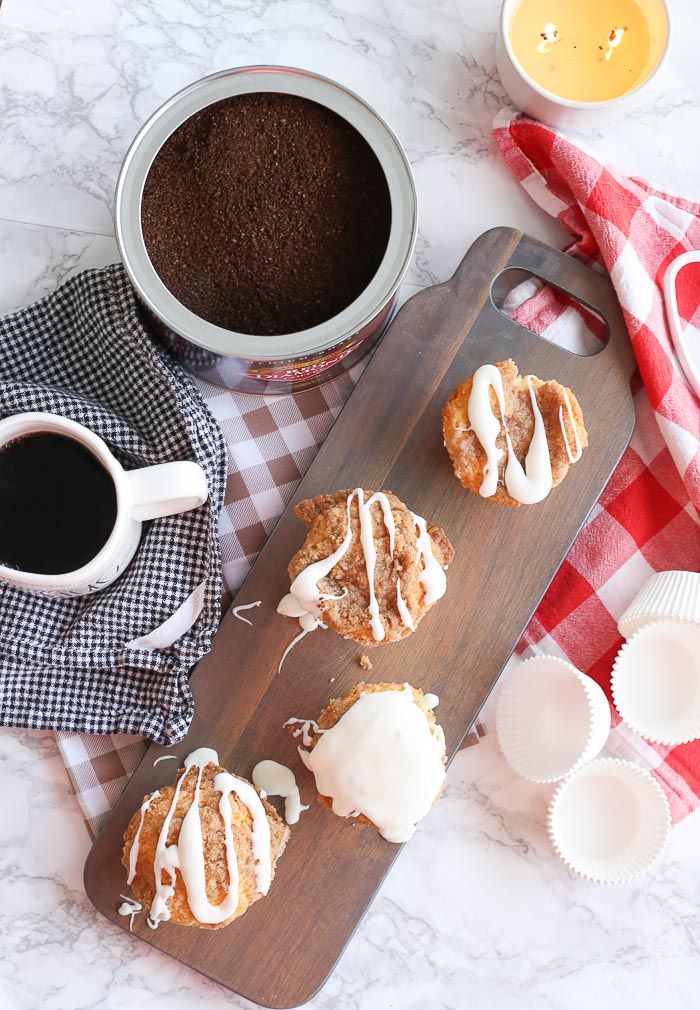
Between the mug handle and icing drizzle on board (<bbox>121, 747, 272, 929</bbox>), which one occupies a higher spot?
the mug handle

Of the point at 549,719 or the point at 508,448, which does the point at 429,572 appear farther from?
the point at 549,719

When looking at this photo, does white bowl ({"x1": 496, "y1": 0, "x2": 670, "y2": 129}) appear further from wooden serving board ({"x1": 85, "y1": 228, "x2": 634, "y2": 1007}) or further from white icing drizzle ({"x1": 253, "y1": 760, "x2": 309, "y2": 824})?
white icing drizzle ({"x1": 253, "y1": 760, "x2": 309, "y2": 824})

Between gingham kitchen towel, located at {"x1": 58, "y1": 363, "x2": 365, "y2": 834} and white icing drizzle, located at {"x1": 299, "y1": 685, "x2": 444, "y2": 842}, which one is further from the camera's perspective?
gingham kitchen towel, located at {"x1": 58, "y1": 363, "x2": 365, "y2": 834}

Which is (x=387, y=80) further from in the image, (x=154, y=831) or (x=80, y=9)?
(x=154, y=831)

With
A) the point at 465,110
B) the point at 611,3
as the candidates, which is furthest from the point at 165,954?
the point at 611,3

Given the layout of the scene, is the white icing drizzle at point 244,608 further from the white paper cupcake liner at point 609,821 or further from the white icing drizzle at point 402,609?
the white paper cupcake liner at point 609,821

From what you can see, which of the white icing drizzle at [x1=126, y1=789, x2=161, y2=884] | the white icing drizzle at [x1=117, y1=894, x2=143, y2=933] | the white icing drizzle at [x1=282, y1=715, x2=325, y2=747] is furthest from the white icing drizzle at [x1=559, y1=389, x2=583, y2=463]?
the white icing drizzle at [x1=117, y1=894, x2=143, y2=933]
